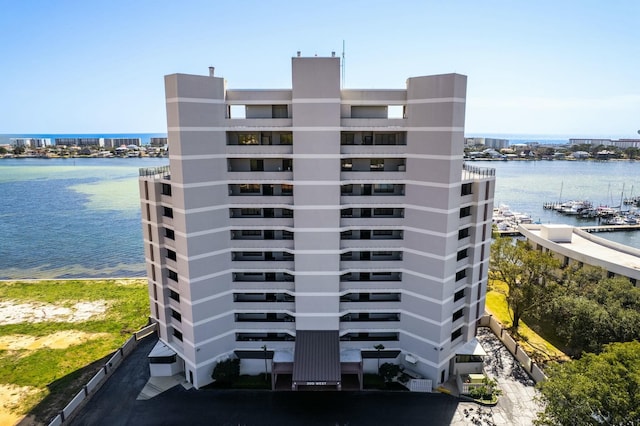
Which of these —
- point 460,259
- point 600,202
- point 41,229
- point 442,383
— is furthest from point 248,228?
point 600,202

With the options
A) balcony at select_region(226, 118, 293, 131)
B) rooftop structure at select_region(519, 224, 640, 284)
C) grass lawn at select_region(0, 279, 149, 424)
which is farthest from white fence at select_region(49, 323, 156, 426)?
rooftop structure at select_region(519, 224, 640, 284)

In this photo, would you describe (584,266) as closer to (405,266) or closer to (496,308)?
(496,308)

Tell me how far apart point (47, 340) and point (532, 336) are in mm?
58976

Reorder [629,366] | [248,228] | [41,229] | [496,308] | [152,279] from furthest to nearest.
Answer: [41,229]
[496,308]
[152,279]
[248,228]
[629,366]

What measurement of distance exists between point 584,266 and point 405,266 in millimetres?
35100

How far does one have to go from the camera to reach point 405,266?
35562 mm

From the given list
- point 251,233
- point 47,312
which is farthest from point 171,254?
point 47,312

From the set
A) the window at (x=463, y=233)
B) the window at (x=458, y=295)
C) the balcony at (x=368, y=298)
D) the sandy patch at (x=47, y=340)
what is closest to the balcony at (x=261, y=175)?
the balcony at (x=368, y=298)

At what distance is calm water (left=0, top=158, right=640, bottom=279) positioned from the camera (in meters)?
80.6

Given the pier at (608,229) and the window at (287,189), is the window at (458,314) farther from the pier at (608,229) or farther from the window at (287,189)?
the pier at (608,229)

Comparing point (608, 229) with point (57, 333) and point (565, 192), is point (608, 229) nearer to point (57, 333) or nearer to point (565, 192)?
point (565, 192)

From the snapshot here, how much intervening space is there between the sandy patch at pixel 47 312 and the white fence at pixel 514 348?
52.9 meters

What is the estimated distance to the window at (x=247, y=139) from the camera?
3497 centimetres

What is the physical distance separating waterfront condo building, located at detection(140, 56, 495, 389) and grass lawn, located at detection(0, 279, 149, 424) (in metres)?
10.4
